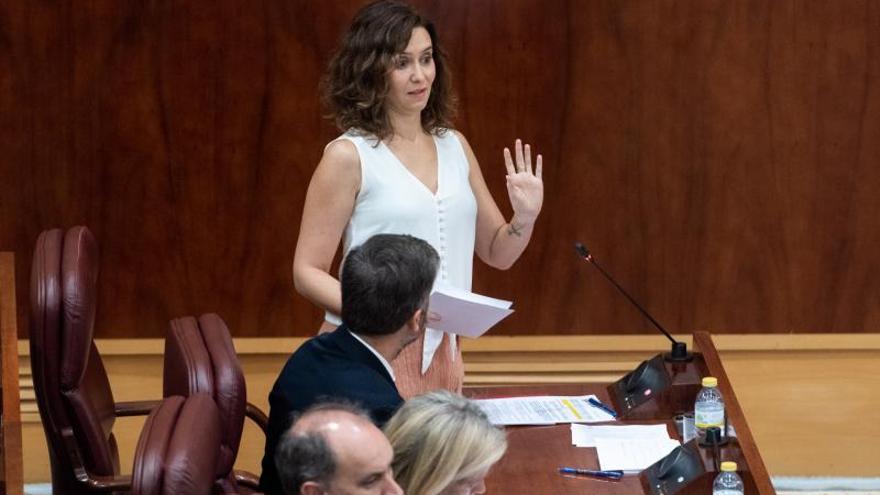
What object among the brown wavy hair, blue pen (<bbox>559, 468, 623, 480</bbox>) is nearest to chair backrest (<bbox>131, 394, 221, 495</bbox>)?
blue pen (<bbox>559, 468, 623, 480</bbox>)

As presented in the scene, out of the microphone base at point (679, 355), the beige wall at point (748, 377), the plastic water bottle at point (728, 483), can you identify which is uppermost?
the microphone base at point (679, 355)

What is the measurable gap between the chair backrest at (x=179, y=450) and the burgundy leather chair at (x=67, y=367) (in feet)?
1.59

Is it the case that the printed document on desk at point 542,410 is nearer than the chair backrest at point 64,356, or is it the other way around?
the chair backrest at point 64,356

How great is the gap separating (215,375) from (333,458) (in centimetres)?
75

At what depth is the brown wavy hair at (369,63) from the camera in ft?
11.1

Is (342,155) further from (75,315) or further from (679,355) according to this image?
(679,355)

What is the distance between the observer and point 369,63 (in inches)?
133

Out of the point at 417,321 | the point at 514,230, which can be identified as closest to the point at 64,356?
the point at 417,321

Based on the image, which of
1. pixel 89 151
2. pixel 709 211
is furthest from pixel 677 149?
pixel 89 151

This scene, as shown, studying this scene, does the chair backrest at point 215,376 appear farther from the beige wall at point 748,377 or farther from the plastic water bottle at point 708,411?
the beige wall at point 748,377

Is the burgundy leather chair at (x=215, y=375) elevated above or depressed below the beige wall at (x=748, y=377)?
above

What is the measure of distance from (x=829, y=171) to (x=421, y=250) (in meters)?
1.97

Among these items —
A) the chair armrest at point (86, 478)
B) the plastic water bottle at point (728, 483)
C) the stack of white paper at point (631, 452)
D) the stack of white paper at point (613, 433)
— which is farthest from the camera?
the stack of white paper at point (613, 433)

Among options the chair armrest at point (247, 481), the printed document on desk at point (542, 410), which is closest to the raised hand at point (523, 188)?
the printed document on desk at point (542, 410)
